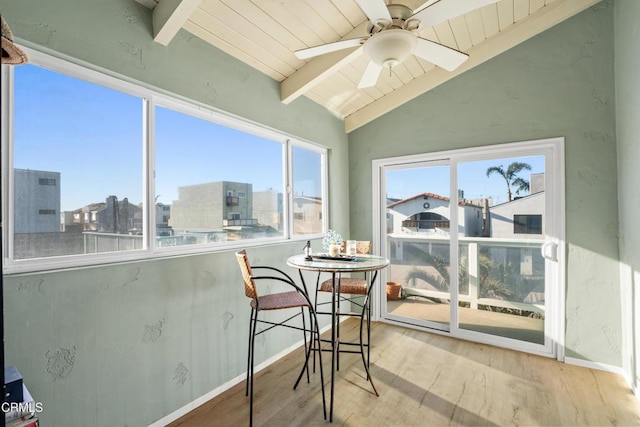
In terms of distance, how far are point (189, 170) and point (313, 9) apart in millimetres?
1454

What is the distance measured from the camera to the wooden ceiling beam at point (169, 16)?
1.82 m

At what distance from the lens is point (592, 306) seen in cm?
273

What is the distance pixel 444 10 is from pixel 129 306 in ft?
7.83

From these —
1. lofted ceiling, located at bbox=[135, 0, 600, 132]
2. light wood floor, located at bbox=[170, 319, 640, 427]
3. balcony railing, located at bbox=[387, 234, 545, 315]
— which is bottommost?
light wood floor, located at bbox=[170, 319, 640, 427]

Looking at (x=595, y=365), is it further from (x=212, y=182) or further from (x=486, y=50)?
(x=212, y=182)

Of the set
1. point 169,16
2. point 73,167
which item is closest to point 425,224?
point 169,16

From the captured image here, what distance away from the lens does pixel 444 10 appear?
162 cm

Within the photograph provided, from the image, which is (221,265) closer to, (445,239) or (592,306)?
(445,239)

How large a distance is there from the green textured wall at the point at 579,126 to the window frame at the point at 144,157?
2.13 m

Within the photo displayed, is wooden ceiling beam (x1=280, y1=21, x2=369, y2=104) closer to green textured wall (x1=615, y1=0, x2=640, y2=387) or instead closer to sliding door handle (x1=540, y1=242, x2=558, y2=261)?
green textured wall (x1=615, y1=0, x2=640, y2=387)

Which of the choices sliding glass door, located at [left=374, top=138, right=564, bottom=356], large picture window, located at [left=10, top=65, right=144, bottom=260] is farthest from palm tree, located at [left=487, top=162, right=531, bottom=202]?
large picture window, located at [left=10, top=65, right=144, bottom=260]

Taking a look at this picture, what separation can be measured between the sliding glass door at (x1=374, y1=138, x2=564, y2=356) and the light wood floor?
40 centimetres

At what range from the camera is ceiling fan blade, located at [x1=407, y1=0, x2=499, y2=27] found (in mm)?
1549

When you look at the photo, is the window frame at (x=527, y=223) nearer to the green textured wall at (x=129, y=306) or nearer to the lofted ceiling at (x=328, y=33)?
the lofted ceiling at (x=328, y=33)
